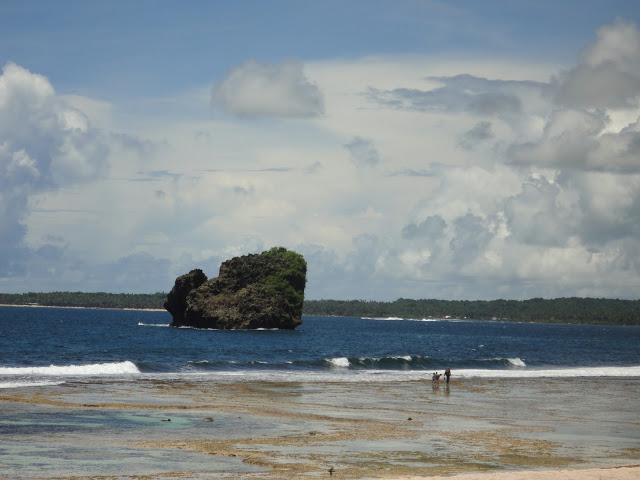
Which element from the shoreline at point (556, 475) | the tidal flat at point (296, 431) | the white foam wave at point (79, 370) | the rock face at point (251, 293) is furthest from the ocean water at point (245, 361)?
the shoreline at point (556, 475)

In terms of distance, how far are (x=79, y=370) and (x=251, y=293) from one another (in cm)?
7535

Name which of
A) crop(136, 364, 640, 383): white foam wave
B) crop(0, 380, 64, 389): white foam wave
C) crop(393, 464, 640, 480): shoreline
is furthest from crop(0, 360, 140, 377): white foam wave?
crop(393, 464, 640, 480): shoreline

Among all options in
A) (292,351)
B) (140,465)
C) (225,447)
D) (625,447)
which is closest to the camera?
A: (140,465)

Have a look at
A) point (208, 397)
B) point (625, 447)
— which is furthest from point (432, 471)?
point (208, 397)

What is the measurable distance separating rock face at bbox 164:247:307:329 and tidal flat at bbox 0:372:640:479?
8248cm

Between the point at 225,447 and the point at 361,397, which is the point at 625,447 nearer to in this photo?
the point at 225,447

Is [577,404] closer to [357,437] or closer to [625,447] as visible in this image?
[625,447]

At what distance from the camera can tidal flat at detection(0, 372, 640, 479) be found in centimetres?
2648

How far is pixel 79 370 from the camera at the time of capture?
208 ft

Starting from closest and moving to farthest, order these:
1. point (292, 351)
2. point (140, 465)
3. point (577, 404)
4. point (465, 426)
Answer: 1. point (140, 465)
2. point (465, 426)
3. point (577, 404)
4. point (292, 351)

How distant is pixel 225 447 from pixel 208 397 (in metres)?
16.8

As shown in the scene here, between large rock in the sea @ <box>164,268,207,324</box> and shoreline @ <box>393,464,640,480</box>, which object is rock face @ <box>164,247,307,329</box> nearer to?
large rock in the sea @ <box>164,268,207,324</box>

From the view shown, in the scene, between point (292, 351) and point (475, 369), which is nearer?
point (475, 369)

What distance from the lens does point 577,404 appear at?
4916cm
